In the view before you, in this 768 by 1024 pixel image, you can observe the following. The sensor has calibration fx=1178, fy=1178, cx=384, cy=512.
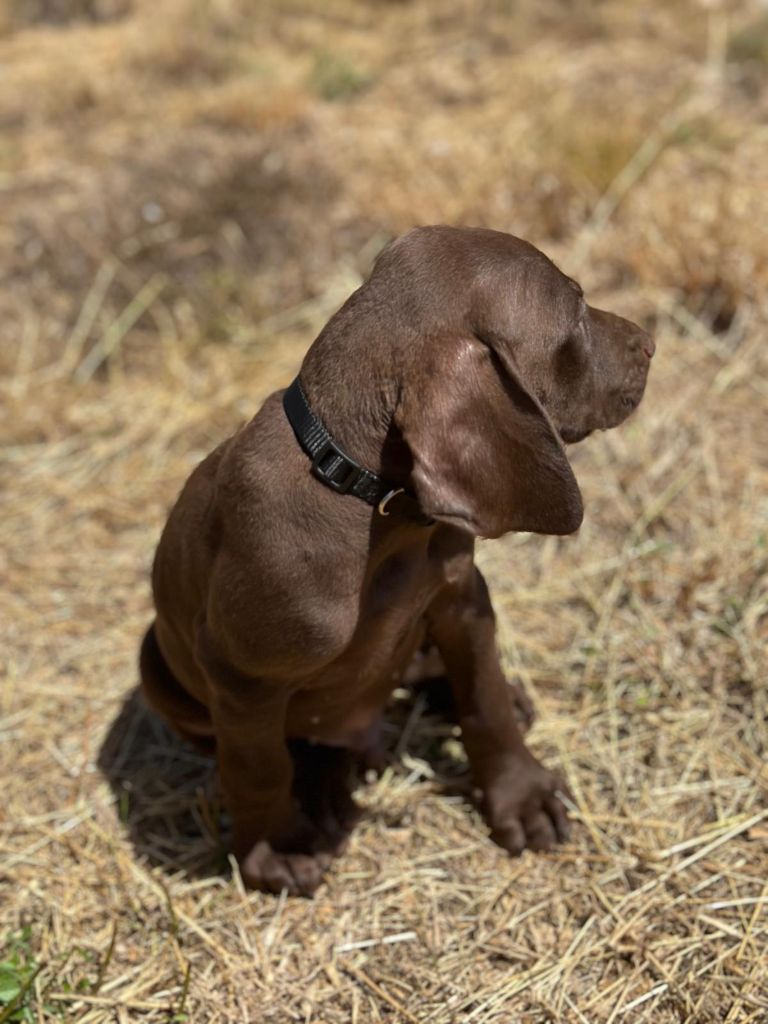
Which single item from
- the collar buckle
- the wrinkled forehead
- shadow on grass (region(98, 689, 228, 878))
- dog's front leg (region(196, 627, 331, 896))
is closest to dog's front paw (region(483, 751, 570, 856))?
dog's front leg (region(196, 627, 331, 896))

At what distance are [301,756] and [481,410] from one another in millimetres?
→ 1688

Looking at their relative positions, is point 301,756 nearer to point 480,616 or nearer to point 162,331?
point 480,616

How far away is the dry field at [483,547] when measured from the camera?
3191 millimetres

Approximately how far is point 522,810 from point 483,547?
1425mm

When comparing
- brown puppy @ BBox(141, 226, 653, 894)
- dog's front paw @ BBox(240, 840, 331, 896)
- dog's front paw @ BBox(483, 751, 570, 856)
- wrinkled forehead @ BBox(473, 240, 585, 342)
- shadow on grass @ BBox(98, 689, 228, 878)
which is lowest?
shadow on grass @ BBox(98, 689, 228, 878)

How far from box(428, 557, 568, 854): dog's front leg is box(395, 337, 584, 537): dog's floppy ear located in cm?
63

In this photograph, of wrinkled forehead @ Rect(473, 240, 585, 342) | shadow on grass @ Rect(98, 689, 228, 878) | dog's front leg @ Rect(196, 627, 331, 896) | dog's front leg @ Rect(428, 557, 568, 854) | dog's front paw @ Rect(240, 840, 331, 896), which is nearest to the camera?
wrinkled forehead @ Rect(473, 240, 585, 342)

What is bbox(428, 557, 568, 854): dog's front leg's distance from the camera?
315 cm

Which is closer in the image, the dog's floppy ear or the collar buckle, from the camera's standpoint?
the dog's floppy ear

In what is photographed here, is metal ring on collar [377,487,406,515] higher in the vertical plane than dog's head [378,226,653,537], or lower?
lower

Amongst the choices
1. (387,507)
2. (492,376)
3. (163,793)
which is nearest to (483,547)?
(163,793)

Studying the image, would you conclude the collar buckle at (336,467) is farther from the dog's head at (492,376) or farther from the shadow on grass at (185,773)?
the shadow on grass at (185,773)

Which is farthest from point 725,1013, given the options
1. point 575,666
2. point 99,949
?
point 99,949

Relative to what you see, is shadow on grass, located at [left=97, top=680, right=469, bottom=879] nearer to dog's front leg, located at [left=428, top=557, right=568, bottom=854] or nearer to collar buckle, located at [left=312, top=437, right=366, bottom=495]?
dog's front leg, located at [left=428, top=557, right=568, bottom=854]
